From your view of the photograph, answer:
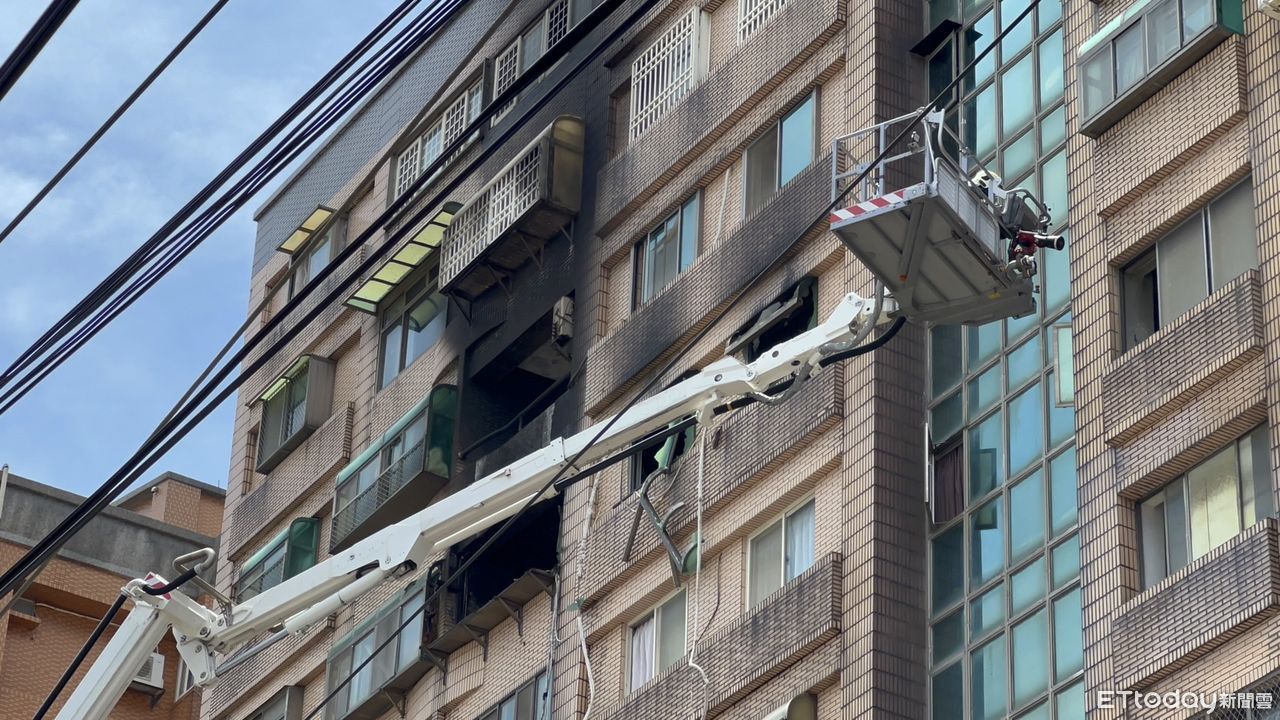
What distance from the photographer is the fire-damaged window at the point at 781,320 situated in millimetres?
33562

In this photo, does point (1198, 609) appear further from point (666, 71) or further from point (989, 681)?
point (666, 71)

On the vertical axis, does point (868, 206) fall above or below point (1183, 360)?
above

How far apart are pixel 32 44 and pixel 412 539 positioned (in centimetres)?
1747

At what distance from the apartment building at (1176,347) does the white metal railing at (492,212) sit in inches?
540

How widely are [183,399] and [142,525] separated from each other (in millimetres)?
39716

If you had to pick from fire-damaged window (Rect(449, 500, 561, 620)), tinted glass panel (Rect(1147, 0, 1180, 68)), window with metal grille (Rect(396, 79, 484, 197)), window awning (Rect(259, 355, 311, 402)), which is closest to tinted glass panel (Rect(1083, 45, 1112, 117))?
tinted glass panel (Rect(1147, 0, 1180, 68))

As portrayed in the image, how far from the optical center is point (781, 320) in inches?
1330

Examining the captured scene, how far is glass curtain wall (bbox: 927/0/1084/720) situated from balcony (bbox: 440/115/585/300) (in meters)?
9.72

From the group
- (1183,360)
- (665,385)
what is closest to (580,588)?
(665,385)

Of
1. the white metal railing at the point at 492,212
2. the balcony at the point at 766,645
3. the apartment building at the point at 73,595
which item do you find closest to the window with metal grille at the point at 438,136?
the white metal railing at the point at 492,212

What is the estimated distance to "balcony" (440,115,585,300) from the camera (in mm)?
Result: 40750

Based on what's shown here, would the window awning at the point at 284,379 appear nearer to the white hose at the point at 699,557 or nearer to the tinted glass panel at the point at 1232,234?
the white hose at the point at 699,557

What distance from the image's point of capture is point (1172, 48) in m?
27.8

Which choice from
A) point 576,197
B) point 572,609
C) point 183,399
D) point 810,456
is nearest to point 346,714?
point 572,609
